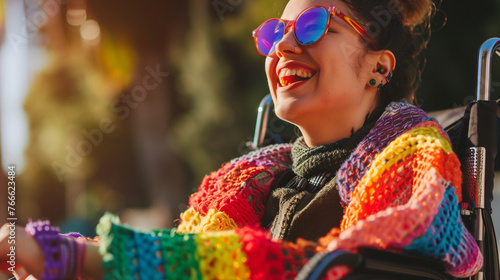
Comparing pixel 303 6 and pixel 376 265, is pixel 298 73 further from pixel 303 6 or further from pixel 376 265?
pixel 376 265

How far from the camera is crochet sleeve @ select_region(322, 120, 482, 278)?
136 centimetres

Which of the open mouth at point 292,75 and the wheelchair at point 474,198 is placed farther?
the open mouth at point 292,75

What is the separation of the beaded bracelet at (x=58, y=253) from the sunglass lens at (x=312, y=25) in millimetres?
1154

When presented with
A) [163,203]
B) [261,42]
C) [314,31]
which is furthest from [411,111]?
[163,203]

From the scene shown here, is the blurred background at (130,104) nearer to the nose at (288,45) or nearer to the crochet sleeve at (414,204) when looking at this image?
the nose at (288,45)

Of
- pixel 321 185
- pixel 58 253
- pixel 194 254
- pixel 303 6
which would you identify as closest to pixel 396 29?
pixel 303 6

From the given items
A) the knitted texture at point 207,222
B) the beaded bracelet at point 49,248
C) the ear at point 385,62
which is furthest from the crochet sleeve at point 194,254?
the ear at point 385,62

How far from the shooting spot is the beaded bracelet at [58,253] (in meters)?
1.34

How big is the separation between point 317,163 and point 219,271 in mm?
834

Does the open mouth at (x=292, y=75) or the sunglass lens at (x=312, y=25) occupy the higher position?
the sunglass lens at (x=312, y=25)

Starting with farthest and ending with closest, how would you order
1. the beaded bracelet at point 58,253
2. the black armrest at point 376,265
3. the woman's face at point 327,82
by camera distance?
the woman's face at point 327,82
the beaded bracelet at point 58,253
the black armrest at point 376,265

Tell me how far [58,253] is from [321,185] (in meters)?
1.07

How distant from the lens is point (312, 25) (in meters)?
2.10

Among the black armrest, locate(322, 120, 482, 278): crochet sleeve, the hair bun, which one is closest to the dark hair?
the hair bun
